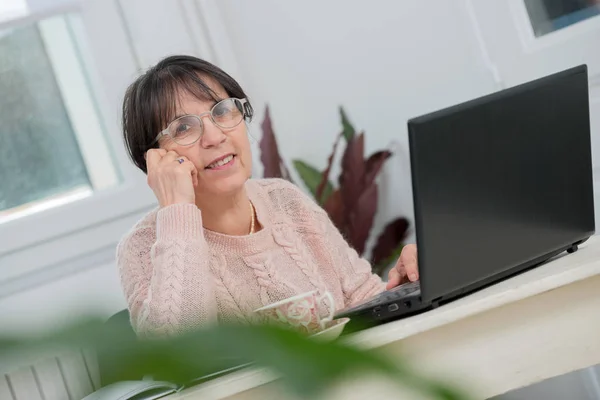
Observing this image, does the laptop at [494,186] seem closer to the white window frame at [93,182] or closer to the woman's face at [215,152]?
the woman's face at [215,152]

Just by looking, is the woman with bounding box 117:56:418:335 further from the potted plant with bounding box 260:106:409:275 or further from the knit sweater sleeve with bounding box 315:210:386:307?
the potted plant with bounding box 260:106:409:275

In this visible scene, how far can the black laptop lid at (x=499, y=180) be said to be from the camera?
1.09m

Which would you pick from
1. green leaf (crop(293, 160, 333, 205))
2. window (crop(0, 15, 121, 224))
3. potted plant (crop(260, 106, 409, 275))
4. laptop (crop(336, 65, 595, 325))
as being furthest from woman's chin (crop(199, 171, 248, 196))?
window (crop(0, 15, 121, 224))

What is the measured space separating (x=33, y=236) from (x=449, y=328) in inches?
80.2

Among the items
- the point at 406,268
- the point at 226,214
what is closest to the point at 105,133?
the point at 226,214

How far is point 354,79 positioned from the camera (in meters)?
3.02

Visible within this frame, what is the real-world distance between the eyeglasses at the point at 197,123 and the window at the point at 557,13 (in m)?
1.20

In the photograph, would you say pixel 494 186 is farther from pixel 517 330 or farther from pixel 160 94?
pixel 160 94

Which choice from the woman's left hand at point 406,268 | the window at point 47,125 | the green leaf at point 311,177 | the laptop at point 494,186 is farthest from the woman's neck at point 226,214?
Result: the window at point 47,125

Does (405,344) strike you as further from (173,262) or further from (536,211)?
(173,262)

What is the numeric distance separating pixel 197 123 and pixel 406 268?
54 centimetres

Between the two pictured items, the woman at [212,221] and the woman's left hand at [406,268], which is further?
the woman at [212,221]

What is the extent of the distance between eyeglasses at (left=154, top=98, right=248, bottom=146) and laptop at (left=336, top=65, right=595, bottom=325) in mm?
645

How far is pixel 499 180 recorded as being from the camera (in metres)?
1.17
